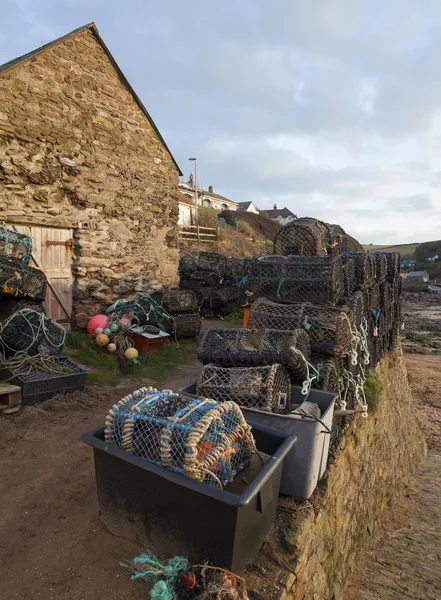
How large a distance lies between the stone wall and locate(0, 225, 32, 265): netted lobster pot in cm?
513

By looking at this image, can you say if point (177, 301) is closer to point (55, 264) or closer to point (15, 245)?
point (55, 264)

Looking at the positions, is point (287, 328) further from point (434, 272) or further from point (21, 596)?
point (434, 272)

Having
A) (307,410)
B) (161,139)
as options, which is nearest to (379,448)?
(307,410)

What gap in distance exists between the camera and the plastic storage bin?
205 cm

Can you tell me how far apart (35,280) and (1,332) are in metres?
0.87

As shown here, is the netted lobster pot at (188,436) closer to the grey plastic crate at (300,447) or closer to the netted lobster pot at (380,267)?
the grey plastic crate at (300,447)

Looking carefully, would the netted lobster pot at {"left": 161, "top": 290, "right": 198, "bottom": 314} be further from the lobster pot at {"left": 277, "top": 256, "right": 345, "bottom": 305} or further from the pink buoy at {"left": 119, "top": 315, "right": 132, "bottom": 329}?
the lobster pot at {"left": 277, "top": 256, "right": 345, "bottom": 305}

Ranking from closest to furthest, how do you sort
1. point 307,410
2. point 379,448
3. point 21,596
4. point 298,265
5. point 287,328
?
point 21,596, point 307,410, point 287,328, point 298,265, point 379,448

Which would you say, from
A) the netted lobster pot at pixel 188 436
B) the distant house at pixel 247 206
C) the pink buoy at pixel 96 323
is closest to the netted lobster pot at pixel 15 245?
the pink buoy at pixel 96 323

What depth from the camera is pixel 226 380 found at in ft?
10.6

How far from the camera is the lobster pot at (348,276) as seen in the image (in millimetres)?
5410

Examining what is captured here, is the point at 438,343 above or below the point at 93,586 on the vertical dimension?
below

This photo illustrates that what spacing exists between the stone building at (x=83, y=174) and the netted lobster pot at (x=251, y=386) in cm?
495

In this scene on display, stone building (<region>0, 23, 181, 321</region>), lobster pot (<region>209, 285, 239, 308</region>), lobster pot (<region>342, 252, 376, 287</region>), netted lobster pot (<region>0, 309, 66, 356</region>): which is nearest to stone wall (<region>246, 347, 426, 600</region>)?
lobster pot (<region>342, 252, 376, 287</region>)
